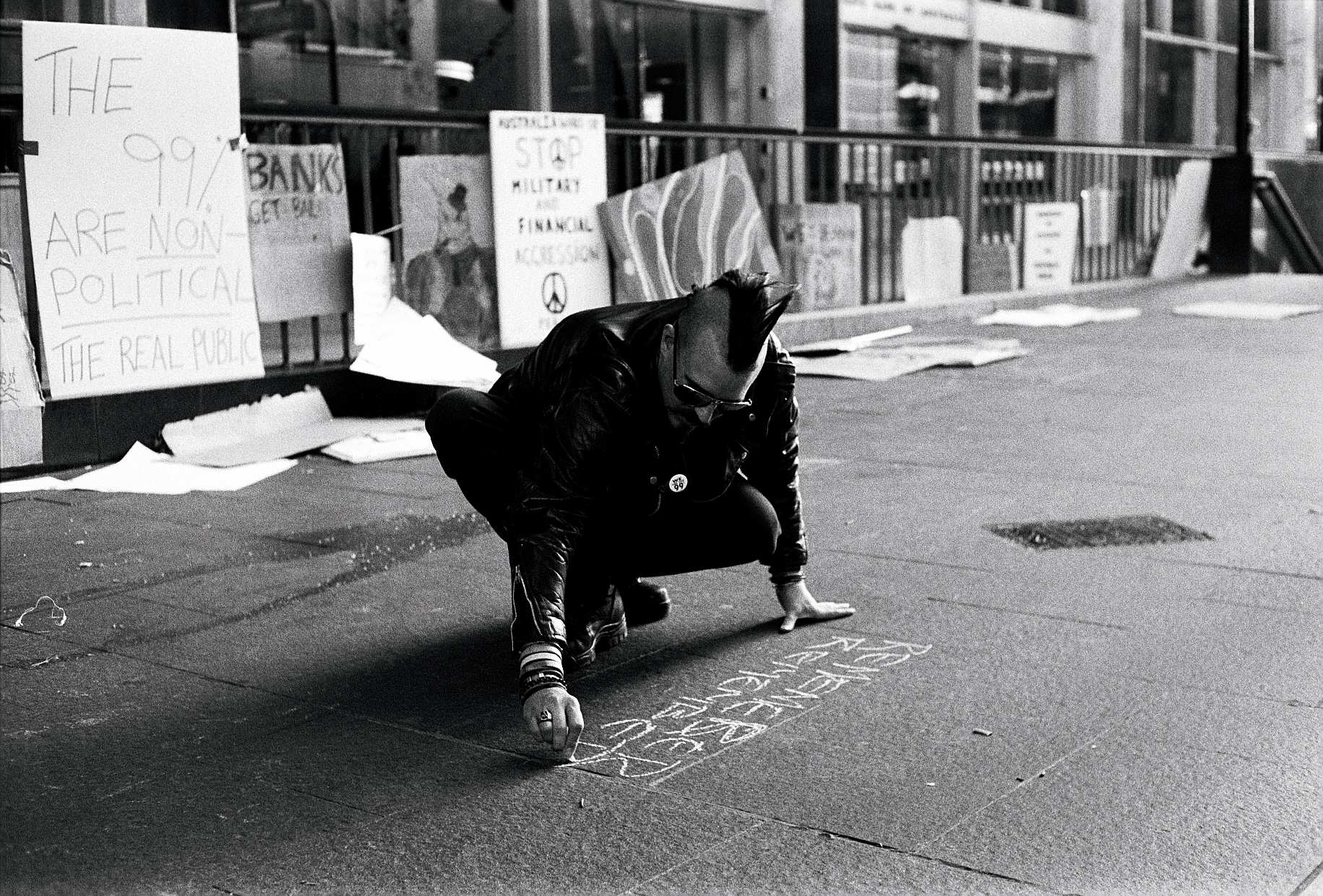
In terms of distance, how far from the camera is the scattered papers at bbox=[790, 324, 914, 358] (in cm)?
1094

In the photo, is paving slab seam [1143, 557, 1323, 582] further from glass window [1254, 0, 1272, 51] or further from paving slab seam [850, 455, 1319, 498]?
glass window [1254, 0, 1272, 51]

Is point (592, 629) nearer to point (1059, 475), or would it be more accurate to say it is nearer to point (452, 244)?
point (1059, 475)

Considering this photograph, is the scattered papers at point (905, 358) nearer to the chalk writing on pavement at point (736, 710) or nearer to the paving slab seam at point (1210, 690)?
the chalk writing on pavement at point (736, 710)

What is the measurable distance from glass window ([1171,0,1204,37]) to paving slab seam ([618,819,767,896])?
74.4 ft

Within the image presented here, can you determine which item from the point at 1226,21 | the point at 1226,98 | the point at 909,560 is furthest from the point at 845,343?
the point at 1226,98

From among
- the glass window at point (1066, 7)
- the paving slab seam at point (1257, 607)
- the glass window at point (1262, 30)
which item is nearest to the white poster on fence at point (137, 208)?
the paving slab seam at point (1257, 607)

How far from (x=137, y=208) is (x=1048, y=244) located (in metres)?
9.49

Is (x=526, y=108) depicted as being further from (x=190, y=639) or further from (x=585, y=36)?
(x=190, y=639)

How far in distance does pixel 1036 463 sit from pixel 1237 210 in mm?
11839

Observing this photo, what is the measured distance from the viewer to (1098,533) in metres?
5.50

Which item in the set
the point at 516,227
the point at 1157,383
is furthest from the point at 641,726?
the point at 1157,383

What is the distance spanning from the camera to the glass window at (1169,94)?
74.6ft

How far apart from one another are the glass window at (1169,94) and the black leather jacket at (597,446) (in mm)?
20524

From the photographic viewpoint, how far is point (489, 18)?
1343 centimetres
